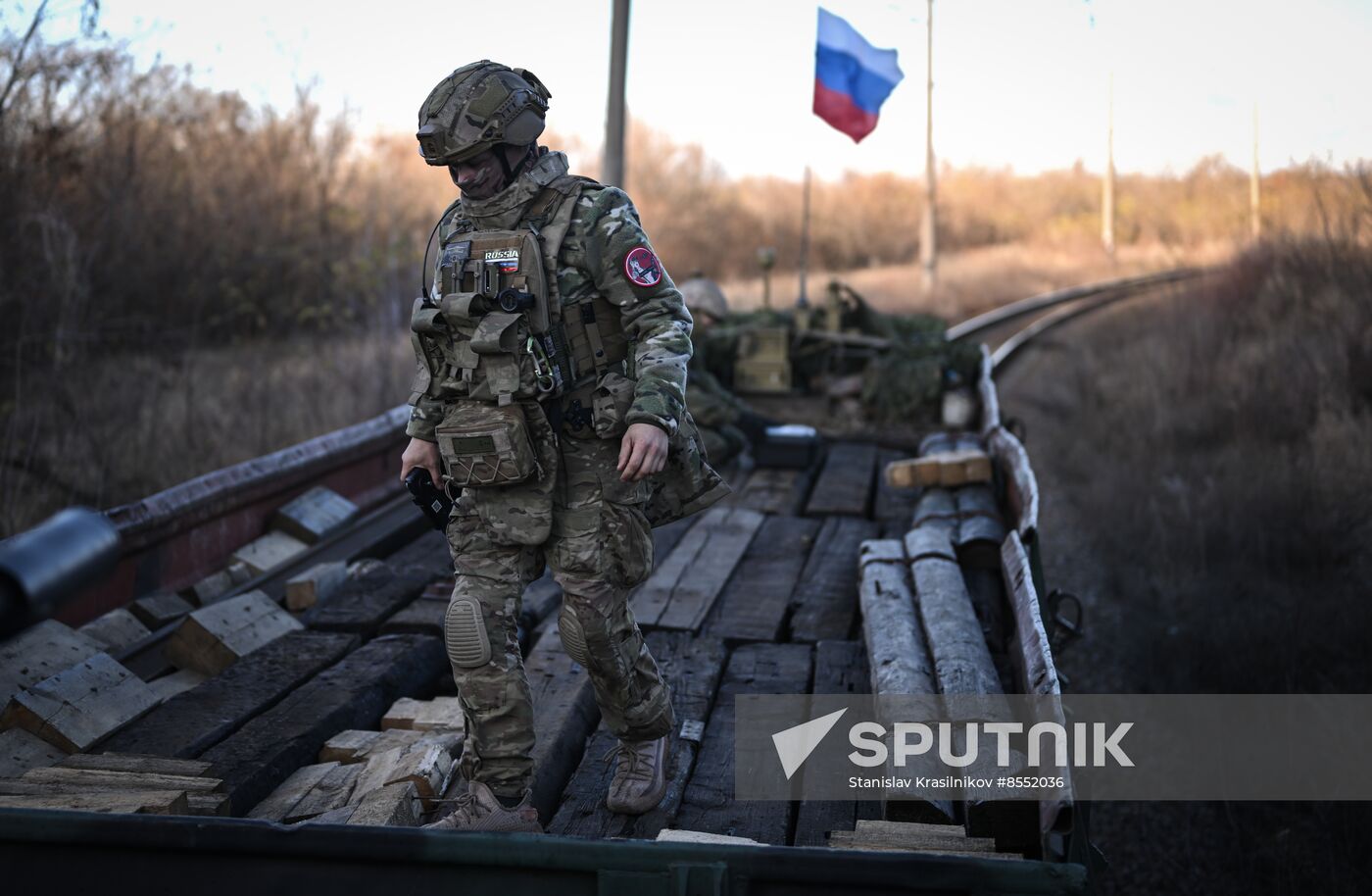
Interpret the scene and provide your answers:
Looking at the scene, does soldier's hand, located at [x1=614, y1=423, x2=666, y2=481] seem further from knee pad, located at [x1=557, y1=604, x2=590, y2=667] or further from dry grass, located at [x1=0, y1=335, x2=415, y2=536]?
dry grass, located at [x1=0, y1=335, x2=415, y2=536]

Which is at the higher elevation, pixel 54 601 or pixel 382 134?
pixel 382 134

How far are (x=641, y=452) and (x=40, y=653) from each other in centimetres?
231

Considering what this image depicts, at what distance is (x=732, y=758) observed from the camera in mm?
3660

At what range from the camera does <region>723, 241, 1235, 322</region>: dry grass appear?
21984 mm

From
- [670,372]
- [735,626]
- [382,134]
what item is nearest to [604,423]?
[670,372]

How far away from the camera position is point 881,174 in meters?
47.8

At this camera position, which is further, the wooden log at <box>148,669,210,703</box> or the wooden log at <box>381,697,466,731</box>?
the wooden log at <box>148,669,210,703</box>

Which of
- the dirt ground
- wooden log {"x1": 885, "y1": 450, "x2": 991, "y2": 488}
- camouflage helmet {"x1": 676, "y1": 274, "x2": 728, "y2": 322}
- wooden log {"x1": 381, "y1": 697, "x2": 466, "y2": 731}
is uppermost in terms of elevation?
camouflage helmet {"x1": 676, "y1": 274, "x2": 728, "y2": 322}

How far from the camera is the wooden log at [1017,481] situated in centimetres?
448

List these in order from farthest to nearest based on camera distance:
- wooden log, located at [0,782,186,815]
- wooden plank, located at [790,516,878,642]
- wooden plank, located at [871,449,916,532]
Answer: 1. wooden plank, located at [871,449,916,532]
2. wooden plank, located at [790,516,878,642]
3. wooden log, located at [0,782,186,815]

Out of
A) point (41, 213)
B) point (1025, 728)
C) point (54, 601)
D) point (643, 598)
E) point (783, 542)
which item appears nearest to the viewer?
point (54, 601)

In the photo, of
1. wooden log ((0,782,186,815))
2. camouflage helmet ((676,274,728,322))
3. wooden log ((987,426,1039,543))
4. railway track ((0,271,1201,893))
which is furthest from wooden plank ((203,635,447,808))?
camouflage helmet ((676,274,728,322))

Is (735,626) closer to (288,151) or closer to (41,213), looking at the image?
(41,213)

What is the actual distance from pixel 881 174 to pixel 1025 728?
46435 millimetres
